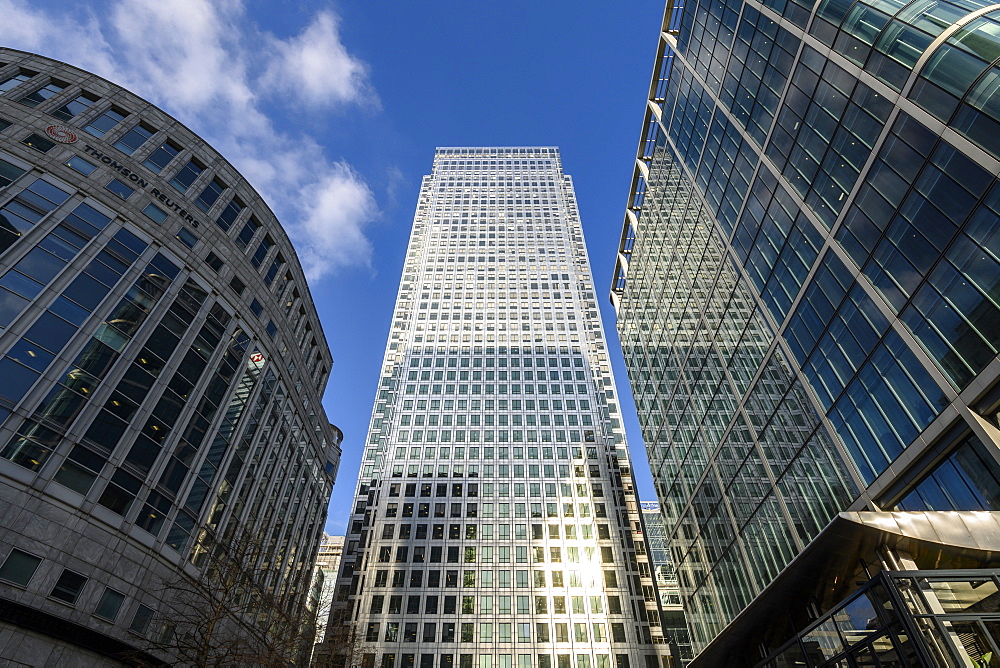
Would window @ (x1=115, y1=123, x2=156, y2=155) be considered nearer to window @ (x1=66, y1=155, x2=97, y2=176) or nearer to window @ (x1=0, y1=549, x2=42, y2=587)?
window @ (x1=66, y1=155, x2=97, y2=176)

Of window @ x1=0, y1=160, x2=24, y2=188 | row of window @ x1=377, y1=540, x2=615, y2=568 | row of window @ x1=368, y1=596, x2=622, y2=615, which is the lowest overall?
Answer: row of window @ x1=368, y1=596, x2=622, y2=615

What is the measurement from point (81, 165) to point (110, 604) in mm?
26106

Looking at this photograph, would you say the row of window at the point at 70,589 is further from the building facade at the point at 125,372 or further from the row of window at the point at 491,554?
the row of window at the point at 491,554

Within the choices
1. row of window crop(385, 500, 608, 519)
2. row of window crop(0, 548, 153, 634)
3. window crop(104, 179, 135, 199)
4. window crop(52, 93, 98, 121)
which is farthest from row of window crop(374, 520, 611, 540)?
window crop(52, 93, 98, 121)

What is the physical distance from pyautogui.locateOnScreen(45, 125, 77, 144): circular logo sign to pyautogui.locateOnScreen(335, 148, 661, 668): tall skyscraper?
5858 cm

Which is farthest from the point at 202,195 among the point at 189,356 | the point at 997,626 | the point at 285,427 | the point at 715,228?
the point at 997,626

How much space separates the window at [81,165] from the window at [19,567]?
2286 cm

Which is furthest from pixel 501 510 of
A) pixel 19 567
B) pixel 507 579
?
pixel 19 567

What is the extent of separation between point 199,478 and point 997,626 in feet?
128

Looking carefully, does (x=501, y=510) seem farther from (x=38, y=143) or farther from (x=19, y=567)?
(x=38, y=143)

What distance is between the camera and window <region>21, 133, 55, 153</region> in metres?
33.1

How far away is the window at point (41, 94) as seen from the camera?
36.2 m

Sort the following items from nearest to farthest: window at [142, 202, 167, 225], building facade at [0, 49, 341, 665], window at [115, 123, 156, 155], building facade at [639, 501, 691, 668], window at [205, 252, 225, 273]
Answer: building facade at [0, 49, 341, 665], window at [142, 202, 167, 225], window at [115, 123, 156, 155], window at [205, 252, 225, 273], building facade at [639, 501, 691, 668]

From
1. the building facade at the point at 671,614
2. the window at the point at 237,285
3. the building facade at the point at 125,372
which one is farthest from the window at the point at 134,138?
the building facade at the point at 671,614
